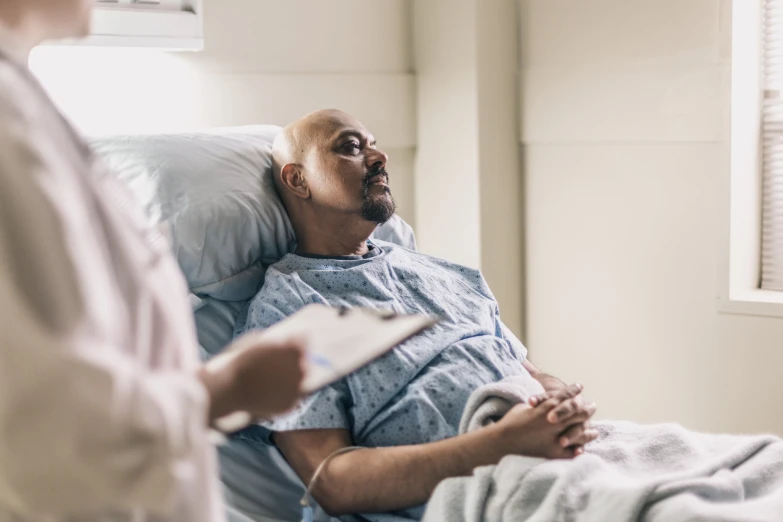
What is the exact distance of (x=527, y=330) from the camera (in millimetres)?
2914

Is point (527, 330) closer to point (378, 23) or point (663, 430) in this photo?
point (378, 23)

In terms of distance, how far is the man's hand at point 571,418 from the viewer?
1504 millimetres

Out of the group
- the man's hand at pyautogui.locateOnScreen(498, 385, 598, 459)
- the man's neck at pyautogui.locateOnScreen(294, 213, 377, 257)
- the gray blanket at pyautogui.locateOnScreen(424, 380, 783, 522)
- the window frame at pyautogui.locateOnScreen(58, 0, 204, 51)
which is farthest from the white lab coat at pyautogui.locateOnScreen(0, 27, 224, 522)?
the window frame at pyautogui.locateOnScreen(58, 0, 204, 51)

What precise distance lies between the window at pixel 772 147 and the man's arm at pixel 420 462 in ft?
4.08

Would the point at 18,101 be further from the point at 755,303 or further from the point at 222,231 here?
the point at 755,303

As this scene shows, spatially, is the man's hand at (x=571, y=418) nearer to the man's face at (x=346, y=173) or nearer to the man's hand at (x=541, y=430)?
A: the man's hand at (x=541, y=430)

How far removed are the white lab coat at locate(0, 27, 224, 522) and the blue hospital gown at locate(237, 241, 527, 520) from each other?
883 mm

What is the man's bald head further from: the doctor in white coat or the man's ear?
the doctor in white coat

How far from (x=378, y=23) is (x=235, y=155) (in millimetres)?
1001

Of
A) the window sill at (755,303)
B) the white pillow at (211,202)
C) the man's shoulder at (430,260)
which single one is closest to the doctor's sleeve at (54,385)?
the white pillow at (211,202)

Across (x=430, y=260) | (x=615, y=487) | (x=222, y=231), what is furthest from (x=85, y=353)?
(x=430, y=260)

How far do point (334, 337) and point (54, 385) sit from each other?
0.84 ft

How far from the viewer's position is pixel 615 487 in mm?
1332

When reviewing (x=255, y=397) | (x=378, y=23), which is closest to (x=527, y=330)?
(x=378, y=23)
